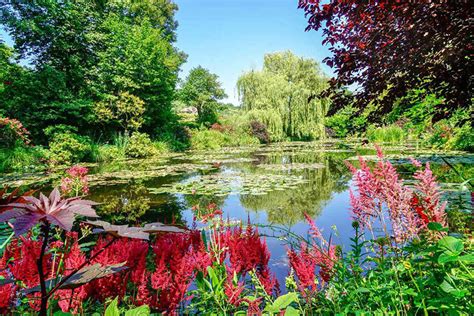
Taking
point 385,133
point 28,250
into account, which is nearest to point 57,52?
point 28,250

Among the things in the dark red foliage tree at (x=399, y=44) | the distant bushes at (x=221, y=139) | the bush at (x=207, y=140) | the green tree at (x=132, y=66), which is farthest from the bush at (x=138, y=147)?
the dark red foliage tree at (x=399, y=44)

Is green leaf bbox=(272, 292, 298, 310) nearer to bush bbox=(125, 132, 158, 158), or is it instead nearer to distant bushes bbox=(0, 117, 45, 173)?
distant bushes bbox=(0, 117, 45, 173)

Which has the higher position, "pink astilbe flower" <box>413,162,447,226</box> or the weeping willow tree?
the weeping willow tree

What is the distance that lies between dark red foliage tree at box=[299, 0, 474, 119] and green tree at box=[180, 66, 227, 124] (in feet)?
71.9

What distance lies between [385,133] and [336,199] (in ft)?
56.4

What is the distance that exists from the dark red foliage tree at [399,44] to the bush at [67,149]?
11.0 m

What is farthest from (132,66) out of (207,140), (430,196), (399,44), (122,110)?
(430,196)

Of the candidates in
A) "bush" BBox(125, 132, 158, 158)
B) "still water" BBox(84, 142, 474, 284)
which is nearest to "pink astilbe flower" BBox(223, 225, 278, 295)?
"still water" BBox(84, 142, 474, 284)

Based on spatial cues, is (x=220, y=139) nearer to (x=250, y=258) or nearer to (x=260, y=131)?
(x=260, y=131)

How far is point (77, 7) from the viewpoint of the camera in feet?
45.0

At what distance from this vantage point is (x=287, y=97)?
19.5m

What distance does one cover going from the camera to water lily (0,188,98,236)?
0.65 meters

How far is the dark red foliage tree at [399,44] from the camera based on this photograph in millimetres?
2664

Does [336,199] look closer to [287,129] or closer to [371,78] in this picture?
[371,78]
